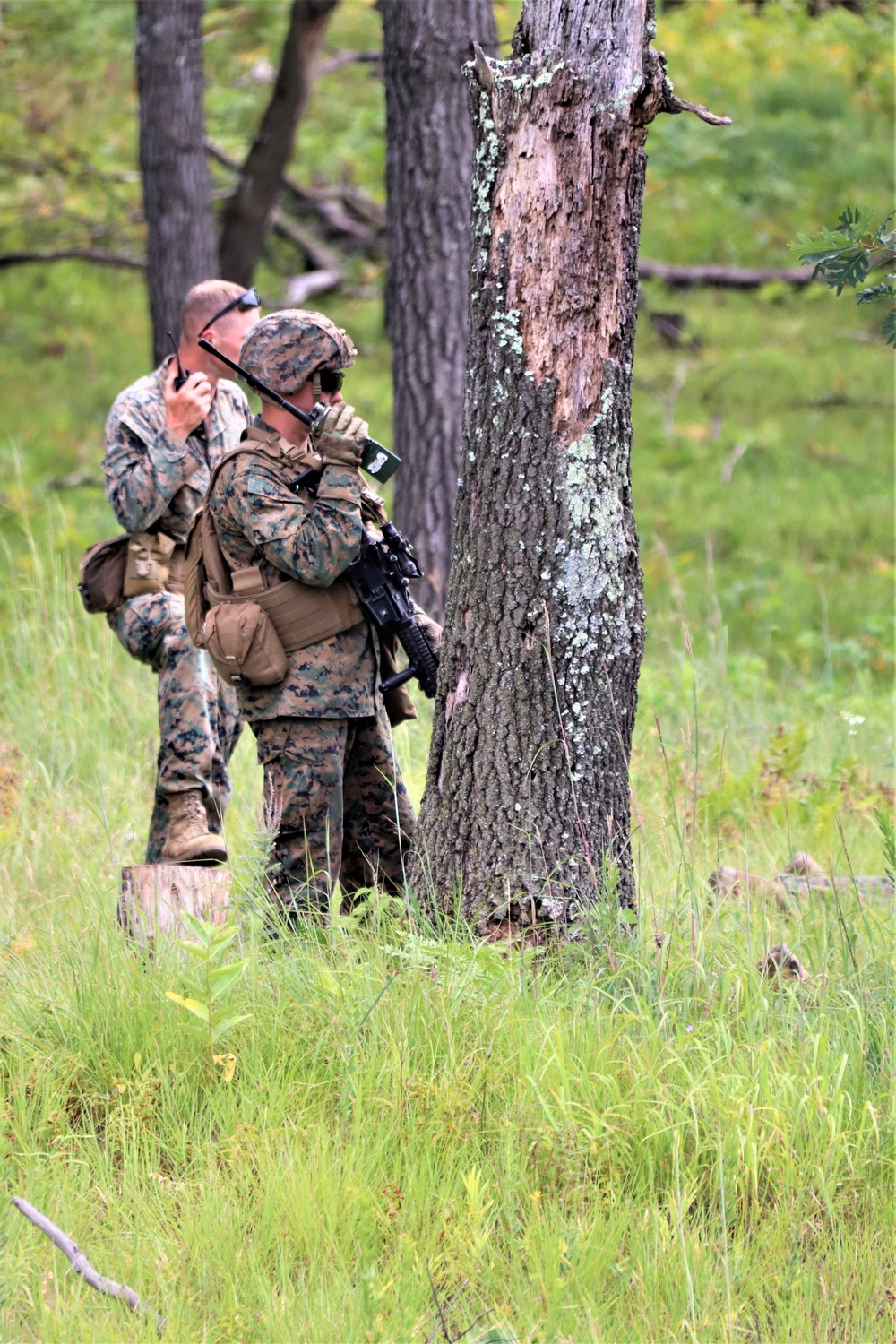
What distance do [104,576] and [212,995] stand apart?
228 centimetres

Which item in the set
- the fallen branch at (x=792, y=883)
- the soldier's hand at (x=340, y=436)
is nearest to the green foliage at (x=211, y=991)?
the soldier's hand at (x=340, y=436)

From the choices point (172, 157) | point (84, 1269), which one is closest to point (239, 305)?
point (84, 1269)

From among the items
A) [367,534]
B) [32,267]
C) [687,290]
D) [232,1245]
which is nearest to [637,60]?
[367,534]

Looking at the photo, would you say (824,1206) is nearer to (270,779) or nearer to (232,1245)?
(232,1245)

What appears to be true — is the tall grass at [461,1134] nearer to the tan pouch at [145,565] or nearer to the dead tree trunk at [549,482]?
the dead tree trunk at [549,482]

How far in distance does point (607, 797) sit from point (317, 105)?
13.7 m

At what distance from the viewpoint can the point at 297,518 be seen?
365cm

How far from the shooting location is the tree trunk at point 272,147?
31.2 ft

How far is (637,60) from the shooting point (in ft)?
10.6

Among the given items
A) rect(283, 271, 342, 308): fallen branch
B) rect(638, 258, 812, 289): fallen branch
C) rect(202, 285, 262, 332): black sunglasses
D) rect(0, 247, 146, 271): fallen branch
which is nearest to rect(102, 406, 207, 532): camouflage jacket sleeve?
rect(202, 285, 262, 332): black sunglasses

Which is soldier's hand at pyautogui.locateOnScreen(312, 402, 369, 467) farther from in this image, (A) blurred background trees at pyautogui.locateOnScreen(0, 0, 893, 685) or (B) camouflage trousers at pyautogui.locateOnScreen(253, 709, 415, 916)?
A: (A) blurred background trees at pyautogui.locateOnScreen(0, 0, 893, 685)

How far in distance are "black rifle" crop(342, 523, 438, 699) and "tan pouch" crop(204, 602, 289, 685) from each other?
0.95 ft

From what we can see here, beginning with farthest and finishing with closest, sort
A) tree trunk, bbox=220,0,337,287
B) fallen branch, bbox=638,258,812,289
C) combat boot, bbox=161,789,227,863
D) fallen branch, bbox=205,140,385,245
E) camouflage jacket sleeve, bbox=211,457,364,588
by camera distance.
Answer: fallen branch, bbox=205,140,385,245
fallen branch, bbox=638,258,812,289
tree trunk, bbox=220,0,337,287
combat boot, bbox=161,789,227,863
camouflage jacket sleeve, bbox=211,457,364,588

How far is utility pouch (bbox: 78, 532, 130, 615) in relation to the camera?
15.7ft
